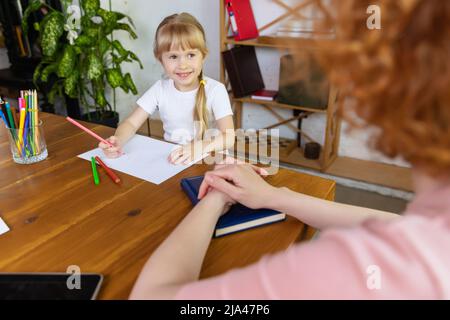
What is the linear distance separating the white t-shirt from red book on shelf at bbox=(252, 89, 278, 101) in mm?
839

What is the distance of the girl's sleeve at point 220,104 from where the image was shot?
1.51 meters

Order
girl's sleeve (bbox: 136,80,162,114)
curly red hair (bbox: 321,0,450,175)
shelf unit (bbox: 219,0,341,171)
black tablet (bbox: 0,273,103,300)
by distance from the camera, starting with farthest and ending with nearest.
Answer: shelf unit (bbox: 219,0,341,171), girl's sleeve (bbox: 136,80,162,114), black tablet (bbox: 0,273,103,300), curly red hair (bbox: 321,0,450,175)

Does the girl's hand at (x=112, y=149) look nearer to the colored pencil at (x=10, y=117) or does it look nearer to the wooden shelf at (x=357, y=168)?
the colored pencil at (x=10, y=117)

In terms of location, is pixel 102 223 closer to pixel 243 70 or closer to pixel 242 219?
pixel 242 219

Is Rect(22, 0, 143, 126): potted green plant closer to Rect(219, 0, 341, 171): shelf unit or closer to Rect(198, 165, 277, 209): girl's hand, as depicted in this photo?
Rect(219, 0, 341, 171): shelf unit

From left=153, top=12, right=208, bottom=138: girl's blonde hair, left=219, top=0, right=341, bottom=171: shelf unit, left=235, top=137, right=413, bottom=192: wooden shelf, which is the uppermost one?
left=153, top=12, right=208, bottom=138: girl's blonde hair

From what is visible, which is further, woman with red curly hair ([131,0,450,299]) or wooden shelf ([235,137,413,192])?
wooden shelf ([235,137,413,192])

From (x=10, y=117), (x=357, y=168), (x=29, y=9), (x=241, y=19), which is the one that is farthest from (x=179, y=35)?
(x=29, y=9)

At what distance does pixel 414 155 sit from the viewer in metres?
0.38

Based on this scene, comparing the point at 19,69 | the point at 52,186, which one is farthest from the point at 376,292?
the point at 19,69

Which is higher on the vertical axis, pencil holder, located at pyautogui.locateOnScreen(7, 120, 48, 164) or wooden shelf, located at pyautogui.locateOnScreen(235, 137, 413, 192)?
pencil holder, located at pyautogui.locateOnScreen(7, 120, 48, 164)

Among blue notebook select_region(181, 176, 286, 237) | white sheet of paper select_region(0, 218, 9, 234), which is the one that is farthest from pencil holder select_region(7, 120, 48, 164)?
blue notebook select_region(181, 176, 286, 237)

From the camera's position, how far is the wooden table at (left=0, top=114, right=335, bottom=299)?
2.12ft
